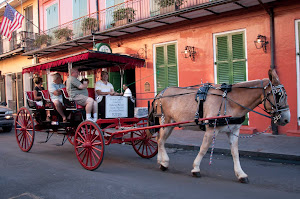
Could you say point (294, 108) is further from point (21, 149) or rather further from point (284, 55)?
point (21, 149)

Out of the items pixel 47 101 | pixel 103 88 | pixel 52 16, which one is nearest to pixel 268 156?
pixel 103 88

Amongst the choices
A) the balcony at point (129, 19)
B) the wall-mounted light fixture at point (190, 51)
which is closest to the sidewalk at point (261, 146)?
the wall-mounted light fixture at point (190, 51)

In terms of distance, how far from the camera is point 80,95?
6.86 metres

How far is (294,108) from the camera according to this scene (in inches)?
376

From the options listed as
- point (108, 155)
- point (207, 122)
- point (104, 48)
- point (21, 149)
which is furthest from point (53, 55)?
point (207, 122)

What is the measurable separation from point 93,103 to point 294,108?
670 centimetres

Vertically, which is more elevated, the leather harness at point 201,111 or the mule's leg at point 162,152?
the leather harness at point 201,111

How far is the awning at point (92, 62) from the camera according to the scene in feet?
22.1

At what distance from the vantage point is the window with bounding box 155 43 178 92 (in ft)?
41.5

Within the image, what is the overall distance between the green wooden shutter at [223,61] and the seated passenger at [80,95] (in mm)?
6064

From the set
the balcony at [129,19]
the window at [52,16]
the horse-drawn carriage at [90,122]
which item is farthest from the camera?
the window at [52,16]

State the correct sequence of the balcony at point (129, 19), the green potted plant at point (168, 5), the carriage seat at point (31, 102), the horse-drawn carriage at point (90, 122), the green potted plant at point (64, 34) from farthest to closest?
the green potted plant at point (64, 34) < the green potted plant at point (168, 5) < the balcony at point (129, 19) < the carriage seat at point (31, 102) < the horse-drawn carriage at point (90, 122)

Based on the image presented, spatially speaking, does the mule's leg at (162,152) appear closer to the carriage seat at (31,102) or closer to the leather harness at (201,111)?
the leather harness at (201,111)

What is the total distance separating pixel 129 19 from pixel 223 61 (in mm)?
5078
